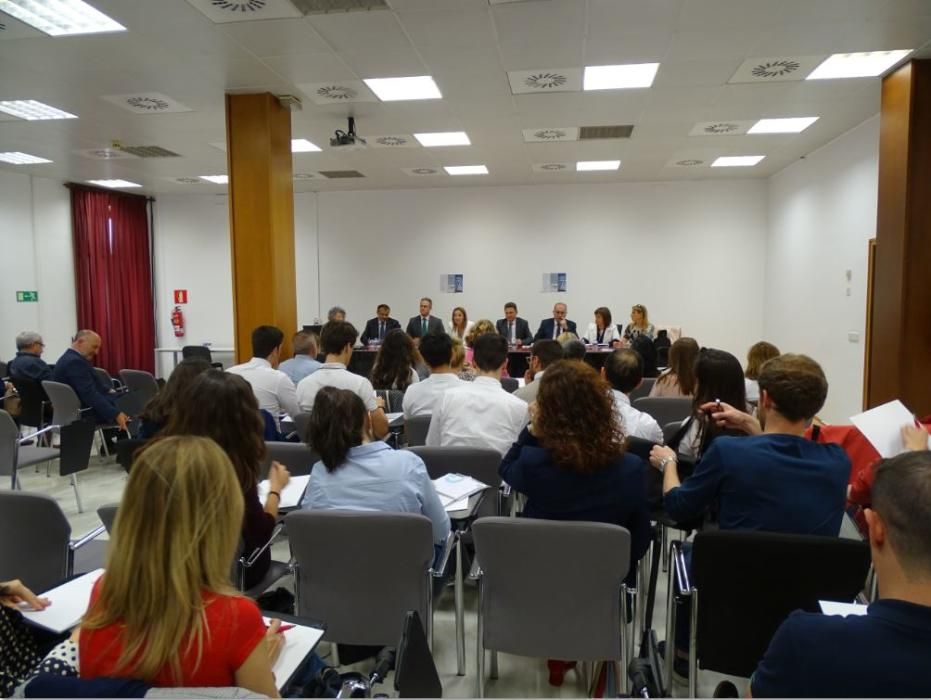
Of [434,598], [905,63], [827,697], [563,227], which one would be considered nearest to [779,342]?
[563,227]

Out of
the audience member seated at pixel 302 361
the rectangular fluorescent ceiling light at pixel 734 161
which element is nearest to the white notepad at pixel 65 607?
the audience member seated at pixel 302 361

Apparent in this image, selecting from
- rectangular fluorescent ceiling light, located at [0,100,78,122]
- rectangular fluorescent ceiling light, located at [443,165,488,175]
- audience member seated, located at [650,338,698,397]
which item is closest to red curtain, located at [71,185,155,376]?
rectangular fluorescent ceiling light, located at [0,100,78,122]

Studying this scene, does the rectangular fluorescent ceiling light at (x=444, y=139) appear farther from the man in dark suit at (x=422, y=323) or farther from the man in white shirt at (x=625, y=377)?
the man in white shirt at (x=625, y=377)

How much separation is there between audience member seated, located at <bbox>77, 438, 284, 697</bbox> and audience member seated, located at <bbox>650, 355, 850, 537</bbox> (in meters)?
1.54

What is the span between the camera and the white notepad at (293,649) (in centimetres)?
141

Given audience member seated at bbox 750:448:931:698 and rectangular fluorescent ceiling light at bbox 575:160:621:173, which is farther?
rectangular fluorescent ceiling light at bbox 575:160:621:173

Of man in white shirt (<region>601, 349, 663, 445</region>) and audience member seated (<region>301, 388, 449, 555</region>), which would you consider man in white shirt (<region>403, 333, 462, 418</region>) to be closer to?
man in white shirt (<region>601, 349, 663, 445</region>)

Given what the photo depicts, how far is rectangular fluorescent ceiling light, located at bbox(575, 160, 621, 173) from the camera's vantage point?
873 centimetres

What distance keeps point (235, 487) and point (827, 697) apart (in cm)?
118

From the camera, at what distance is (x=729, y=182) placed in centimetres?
1010

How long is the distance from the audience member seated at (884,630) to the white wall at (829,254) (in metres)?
6.64

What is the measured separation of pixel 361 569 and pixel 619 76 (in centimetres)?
483

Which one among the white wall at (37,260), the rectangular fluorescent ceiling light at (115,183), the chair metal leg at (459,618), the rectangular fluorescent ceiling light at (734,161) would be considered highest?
the rectangular fluorescent ceiling light at (115,183)

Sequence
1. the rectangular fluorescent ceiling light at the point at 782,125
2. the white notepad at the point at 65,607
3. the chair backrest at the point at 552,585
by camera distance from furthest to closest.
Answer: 1. the rectangular fluorescent ceiling light at the point at 782,125
2. the chair backrest at the point at 552,585
3. the white notepad at the point at 65,607
